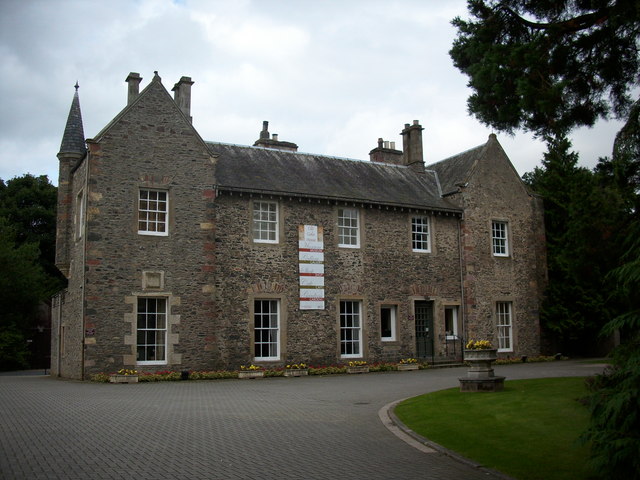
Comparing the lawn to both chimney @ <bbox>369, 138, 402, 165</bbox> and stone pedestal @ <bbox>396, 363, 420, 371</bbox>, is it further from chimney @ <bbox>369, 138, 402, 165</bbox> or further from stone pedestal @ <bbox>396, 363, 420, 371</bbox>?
chimney @ <bbox>369, 138, 402, 165</bbox>

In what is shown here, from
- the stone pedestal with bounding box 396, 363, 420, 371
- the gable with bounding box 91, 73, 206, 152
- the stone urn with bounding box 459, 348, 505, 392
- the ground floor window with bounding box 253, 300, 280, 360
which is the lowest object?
the stone pedestal with bounding box 396, 363, 420, 371

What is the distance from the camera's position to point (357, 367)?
80.5 feet

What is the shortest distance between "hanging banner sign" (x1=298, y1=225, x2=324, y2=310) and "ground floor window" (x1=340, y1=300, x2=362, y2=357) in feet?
4.07

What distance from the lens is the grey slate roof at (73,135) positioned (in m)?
25.7

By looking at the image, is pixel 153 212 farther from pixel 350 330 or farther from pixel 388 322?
pixel 388 322

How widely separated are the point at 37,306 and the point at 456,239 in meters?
25.5

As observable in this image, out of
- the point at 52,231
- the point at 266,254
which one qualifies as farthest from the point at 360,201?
the point at 52,231

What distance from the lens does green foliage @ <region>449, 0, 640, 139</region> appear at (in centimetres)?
984

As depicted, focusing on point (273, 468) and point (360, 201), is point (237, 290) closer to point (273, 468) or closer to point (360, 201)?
point (360, 201)

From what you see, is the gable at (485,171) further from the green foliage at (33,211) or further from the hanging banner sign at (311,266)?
the green foliage at (33,211)

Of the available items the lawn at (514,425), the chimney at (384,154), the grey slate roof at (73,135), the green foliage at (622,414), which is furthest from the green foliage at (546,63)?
the chimney at (384,154)

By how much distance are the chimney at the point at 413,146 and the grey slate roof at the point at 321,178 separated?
2.18 ft

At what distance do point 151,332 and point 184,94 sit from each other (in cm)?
1019

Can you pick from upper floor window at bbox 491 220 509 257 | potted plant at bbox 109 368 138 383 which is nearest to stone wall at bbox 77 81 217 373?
potted plant at bbox 109 368 138 383
